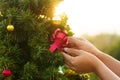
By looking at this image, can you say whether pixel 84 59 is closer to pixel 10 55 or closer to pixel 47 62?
pixel 47 62

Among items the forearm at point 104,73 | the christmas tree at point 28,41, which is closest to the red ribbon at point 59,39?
the christmas tree at point 28,41

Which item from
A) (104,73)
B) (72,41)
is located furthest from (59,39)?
(104,73)

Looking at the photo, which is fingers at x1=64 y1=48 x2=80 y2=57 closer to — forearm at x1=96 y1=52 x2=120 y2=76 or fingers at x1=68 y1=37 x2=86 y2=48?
fingers at x1=68 y1=37 x2=86 y2=48

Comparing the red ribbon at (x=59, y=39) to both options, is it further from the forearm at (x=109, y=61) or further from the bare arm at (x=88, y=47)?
the forearm at (x=109, y=61)

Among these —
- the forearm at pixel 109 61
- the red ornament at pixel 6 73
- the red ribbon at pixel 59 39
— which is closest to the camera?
the red ornament at pixel 6 73

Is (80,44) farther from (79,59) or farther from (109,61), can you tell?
(109,61)

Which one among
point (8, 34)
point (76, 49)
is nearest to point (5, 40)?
point (8, 34)
